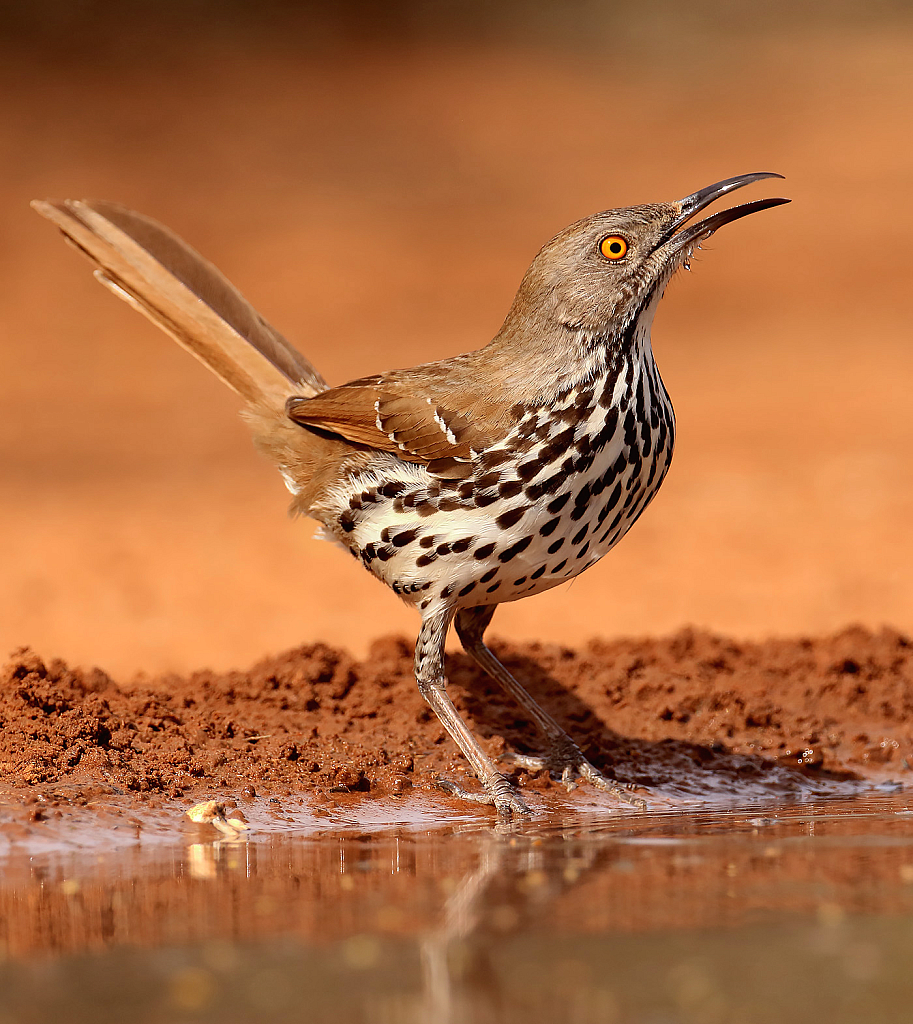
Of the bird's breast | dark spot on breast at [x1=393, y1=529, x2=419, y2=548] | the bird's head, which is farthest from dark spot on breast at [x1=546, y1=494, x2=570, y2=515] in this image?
the bird's head

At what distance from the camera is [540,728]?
182 inches

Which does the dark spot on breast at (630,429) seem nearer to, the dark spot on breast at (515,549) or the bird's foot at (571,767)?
the dark spot on breast at (515,549)

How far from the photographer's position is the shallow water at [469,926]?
6.60ft

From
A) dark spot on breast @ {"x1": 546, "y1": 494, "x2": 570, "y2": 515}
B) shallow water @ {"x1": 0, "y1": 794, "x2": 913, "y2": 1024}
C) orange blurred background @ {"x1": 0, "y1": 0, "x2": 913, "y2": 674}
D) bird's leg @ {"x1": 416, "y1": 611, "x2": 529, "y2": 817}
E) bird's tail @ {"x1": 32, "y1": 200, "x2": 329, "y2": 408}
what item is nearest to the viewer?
shallow water @ {"x1": 0, "y1": 794, "x2": 913, "y2": 1024}

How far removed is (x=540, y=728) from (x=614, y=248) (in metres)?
1.67

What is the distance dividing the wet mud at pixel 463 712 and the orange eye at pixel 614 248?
1.71 m

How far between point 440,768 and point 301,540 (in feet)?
17.7

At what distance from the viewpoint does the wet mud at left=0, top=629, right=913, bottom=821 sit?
3996 mm

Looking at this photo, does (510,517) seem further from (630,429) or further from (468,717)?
(468,717)

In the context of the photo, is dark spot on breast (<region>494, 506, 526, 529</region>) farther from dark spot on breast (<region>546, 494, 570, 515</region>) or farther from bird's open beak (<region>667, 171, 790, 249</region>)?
bird's open beak (<region>667, 171, 790, 249</region>)

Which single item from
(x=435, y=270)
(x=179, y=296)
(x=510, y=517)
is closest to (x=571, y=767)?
(x=510, y=517)

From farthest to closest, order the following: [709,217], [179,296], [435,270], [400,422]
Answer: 1. [435,270]
2. [179,296]
3. [400,422]
4. [709,217]

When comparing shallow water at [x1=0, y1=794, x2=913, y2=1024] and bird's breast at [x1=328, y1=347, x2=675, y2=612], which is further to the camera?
bird's breast at [x1=328, y1=347, x2=675, y2=612]

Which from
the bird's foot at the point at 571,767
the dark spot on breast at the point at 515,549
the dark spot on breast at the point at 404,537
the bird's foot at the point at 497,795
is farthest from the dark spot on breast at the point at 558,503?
the bird's foot at the point at 571,767
